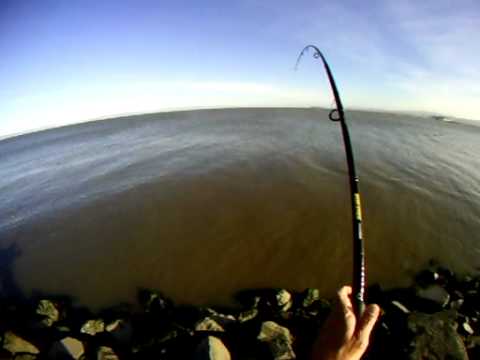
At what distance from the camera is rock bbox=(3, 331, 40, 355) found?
162 inches

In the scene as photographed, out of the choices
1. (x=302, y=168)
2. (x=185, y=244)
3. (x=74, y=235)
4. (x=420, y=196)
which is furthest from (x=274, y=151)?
(x=74, y=235)

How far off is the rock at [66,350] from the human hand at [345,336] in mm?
3936

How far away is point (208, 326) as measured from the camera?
4.30 meters

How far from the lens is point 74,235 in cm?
820

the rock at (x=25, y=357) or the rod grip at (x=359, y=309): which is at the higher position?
the rod grip at (x=359, y=309)

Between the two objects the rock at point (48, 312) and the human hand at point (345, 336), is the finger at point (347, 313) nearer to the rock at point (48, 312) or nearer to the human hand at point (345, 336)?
the human hand at point (345, 336)

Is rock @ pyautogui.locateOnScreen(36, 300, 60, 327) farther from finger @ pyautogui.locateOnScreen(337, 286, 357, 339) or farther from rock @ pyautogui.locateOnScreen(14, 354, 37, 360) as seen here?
finger @ pyautogui.locateOnScreen(337, 286, 357, 339)

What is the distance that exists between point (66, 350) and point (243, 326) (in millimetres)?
2842

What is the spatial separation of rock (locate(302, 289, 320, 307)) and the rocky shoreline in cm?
2

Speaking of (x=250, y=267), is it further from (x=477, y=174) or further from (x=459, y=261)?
(x=477, y=174)

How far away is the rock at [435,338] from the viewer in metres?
3.62

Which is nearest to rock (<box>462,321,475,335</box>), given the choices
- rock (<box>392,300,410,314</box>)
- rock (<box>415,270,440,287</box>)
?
rock (<box>392,300,410,314</box>)

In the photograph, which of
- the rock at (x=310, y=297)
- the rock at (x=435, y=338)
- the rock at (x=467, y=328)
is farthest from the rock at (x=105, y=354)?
the rock at (x=467, y=328)

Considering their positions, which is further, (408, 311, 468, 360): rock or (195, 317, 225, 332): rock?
(195, 317, 225, 332): rock
